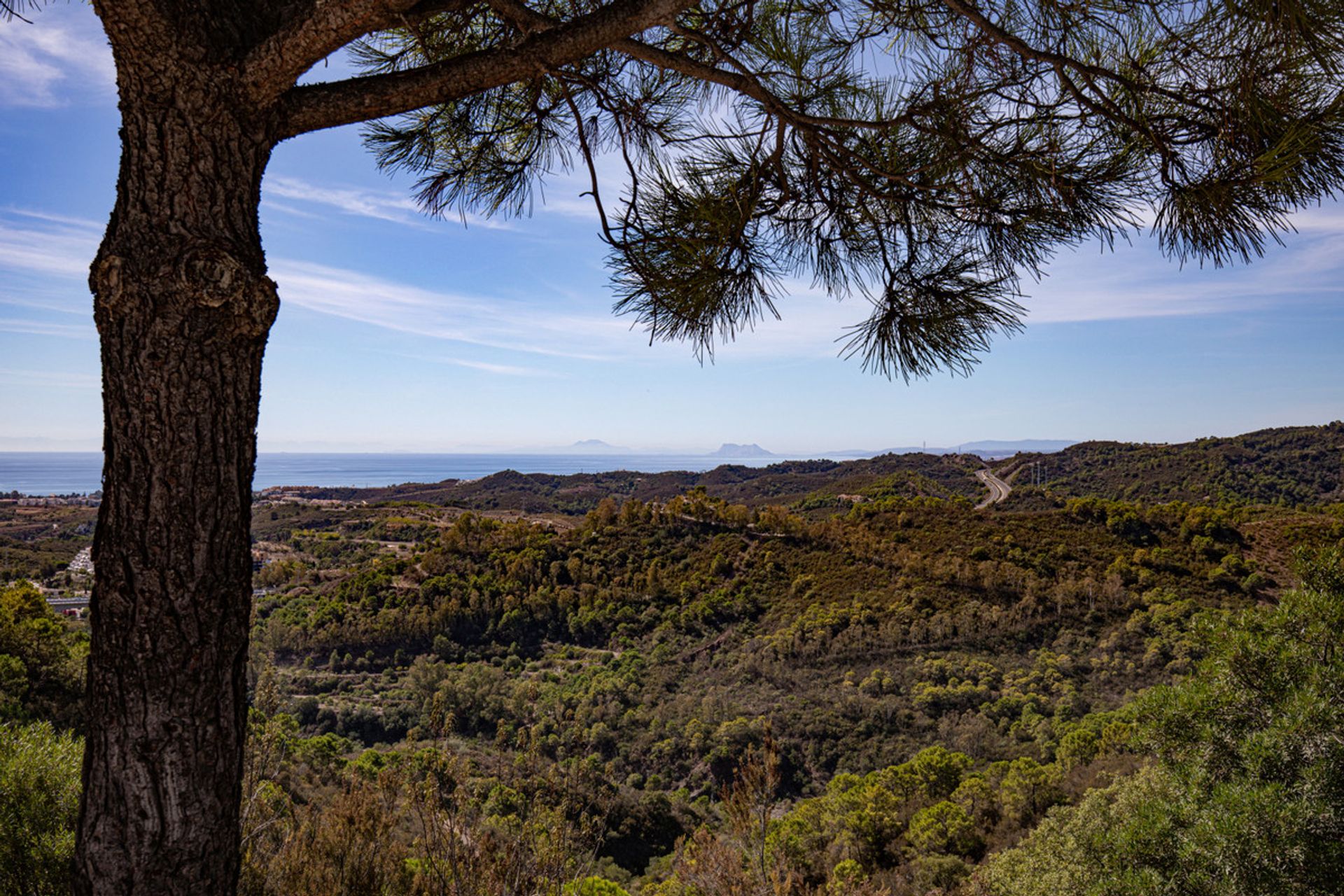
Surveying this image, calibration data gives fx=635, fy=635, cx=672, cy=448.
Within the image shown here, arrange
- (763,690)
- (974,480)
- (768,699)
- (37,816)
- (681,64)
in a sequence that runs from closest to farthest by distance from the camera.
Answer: (681,64) < (37,816) < (768,699) < (763,690) < (974,480)

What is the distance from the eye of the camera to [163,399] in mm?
913

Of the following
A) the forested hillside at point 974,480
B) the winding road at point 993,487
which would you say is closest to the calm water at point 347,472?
the forested hillside at point 974,480

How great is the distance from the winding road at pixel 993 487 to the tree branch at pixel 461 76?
3515 centimetres

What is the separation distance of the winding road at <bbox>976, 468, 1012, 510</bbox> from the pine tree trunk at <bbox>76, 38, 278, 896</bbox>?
Result: 35.5 m

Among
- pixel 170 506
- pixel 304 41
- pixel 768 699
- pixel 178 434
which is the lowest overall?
pixel 768 699

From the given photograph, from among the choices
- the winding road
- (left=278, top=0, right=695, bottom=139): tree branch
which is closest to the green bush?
(left=278, top=0, right=695, bottom=139): tree branch

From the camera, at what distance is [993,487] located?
39.1 metres

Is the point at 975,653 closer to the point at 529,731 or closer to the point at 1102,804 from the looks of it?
the point at 1102,804

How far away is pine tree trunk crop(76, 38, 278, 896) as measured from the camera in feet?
2.88

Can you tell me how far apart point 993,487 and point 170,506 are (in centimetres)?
4343

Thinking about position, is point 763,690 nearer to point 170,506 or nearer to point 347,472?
point 170,506

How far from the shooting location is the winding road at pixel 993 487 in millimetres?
34487

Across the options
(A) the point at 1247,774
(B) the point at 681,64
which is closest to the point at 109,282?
(B) the point at 681,64

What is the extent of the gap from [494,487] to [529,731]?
160 feet
